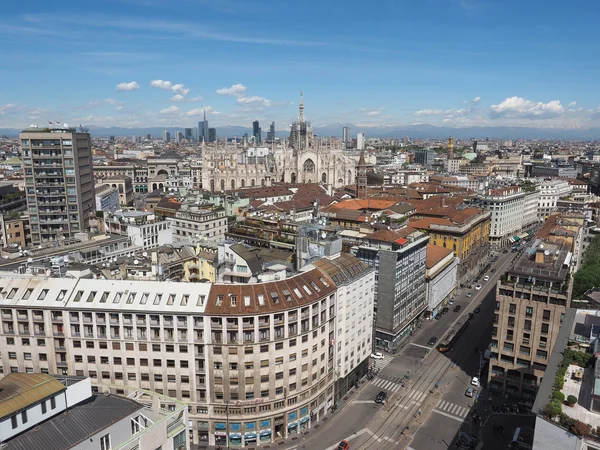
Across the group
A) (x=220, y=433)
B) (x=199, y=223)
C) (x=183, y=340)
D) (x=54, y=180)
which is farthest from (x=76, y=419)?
(x=54, y=180)

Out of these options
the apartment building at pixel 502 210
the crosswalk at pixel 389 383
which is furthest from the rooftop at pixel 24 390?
the apartment building at pixel 502 210

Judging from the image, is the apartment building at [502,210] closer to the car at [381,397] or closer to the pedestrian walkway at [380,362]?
the pedestrian walkway at [380,362]

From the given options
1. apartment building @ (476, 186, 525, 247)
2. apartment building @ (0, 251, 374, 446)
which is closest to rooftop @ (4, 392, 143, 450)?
apartment building @ (0, 251, 374, 446)

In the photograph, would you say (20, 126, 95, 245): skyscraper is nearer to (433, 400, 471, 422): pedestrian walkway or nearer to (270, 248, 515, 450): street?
(270, 248, 515, 450): street

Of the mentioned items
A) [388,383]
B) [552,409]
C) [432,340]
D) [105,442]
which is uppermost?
[552,409]

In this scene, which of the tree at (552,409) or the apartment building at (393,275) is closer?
the tree at (552,409)

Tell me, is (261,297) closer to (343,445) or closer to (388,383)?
(343,445)
